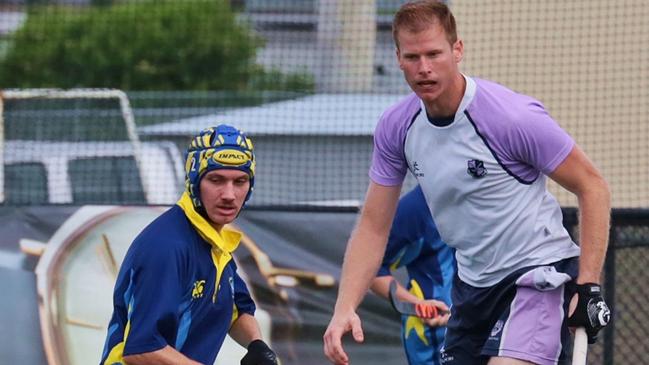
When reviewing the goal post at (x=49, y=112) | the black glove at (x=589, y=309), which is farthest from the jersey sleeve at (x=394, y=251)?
the goal post at (x=49, y=112)

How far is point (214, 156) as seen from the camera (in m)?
4.60

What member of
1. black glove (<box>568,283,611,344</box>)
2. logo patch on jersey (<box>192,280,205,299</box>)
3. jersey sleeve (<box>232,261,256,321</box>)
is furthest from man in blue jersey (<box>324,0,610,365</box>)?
logo patch on jersey (<box>192,280,205,299</box>)

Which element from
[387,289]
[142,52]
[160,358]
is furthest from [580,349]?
[142,52]

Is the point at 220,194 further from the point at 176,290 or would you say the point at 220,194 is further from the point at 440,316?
the point at 440,316

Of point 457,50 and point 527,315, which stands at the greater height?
point 457,50

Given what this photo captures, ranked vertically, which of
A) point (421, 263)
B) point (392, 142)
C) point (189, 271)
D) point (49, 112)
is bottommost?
point (49, 112)

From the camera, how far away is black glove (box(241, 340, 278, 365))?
4883 millimetres

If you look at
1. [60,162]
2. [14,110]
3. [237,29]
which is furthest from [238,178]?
[237,29]

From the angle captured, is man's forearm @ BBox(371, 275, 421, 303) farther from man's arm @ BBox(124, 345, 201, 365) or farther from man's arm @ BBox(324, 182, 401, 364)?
man's arm @ BBox(124, 345, 201, 365)

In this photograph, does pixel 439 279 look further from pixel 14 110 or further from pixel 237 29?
pixel 237 29

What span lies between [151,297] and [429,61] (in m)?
1.23

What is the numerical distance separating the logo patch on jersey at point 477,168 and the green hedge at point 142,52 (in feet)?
43.4

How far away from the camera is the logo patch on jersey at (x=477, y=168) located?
15.3 feet

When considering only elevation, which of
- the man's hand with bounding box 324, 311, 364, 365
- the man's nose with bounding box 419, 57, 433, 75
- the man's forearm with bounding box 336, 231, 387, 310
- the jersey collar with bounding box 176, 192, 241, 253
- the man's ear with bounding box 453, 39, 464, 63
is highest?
the man's ear with bounding box 453, 39, 464, 63
